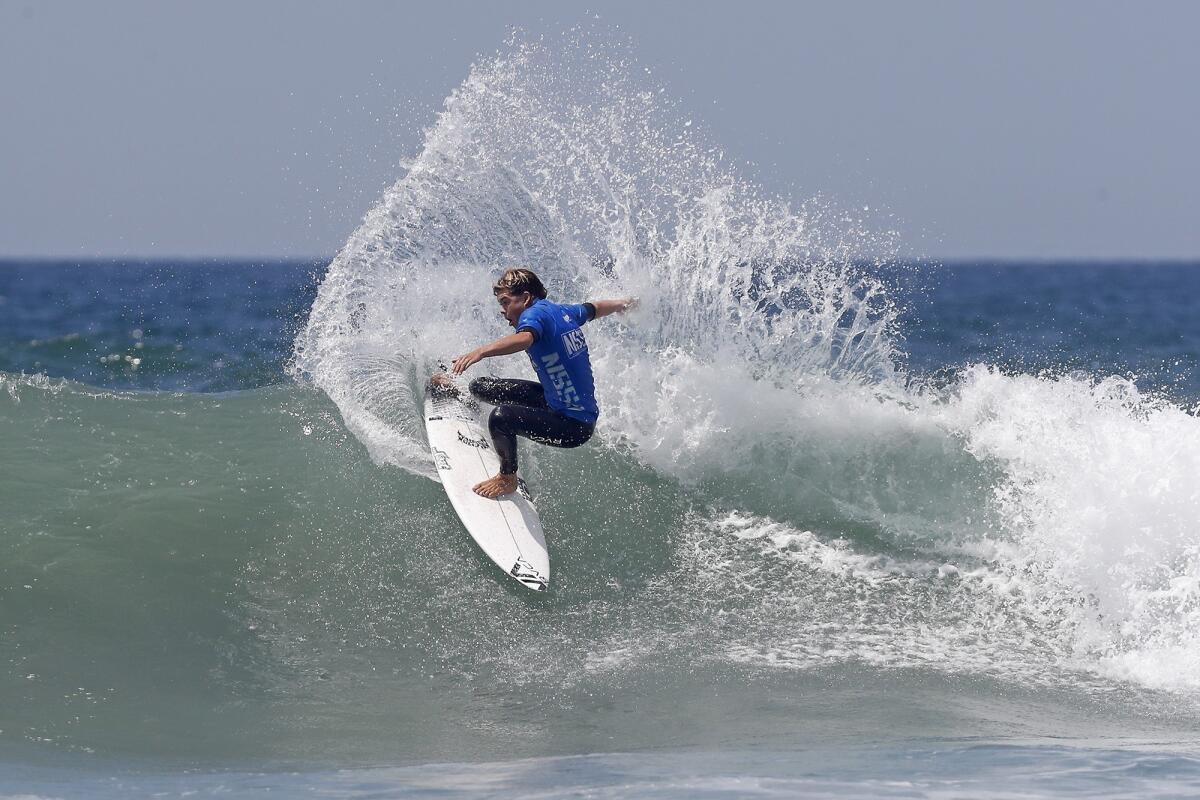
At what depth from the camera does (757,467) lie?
27.6 ft

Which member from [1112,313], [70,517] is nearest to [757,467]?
[70,517]

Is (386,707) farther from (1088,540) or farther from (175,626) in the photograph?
(1088,540)

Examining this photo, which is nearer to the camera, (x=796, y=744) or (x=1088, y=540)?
(x=796, y=744)

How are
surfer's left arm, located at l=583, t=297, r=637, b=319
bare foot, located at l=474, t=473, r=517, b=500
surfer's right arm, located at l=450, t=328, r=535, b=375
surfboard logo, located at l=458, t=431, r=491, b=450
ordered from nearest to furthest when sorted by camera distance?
surfer's right arm, located at l=450, t=328, r=535, b=375, bare foot, located at l=474, t=473, r=517, b=500, surfer's left arm, located at l=583, t=297, r=637, b=319, surfboard logo, located at l=458, t=431, r=491, b=450

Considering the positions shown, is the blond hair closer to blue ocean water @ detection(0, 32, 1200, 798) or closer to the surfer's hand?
the surfer's hand

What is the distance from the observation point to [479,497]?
737 centimetres

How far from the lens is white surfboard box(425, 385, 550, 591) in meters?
6.93

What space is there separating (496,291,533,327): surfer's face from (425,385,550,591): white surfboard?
111 centimetres

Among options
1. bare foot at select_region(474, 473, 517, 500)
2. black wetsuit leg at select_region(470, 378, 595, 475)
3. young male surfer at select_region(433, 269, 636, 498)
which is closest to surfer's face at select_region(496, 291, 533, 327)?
young male surfer at select_region(433, 269, 636, 498)

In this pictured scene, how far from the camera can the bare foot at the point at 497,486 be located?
737 centimetres

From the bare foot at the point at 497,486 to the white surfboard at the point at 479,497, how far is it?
40 millimetres

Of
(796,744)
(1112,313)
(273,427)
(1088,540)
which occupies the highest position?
(1112,313)

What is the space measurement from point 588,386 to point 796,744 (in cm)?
276

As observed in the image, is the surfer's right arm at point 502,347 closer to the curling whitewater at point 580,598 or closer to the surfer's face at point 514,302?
the surfer's face at point 514,302
